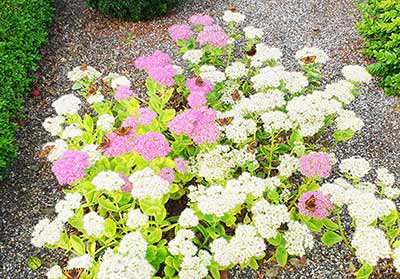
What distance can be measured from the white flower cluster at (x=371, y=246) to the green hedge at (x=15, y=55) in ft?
7.91

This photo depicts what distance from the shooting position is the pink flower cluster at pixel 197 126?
3.10 metres

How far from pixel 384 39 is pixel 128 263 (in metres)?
3.51

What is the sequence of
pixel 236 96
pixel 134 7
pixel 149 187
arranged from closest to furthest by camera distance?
pixel 149 187
pixel 236 96
pixel 134 7

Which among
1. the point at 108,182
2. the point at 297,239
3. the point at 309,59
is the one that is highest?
the point at 309,59

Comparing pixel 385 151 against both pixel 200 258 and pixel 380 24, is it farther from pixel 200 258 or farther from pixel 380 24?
pixel 200 258

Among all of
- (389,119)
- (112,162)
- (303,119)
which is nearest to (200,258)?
(112,162)

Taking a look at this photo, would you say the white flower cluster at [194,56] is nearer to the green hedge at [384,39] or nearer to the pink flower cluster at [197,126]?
the pink flower cluster at [197,126]

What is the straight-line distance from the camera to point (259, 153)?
3.72 metres

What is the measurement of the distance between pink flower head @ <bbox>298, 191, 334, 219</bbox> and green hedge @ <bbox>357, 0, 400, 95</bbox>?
6.84ft

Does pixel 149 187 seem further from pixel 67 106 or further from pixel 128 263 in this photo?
pixel 67 106

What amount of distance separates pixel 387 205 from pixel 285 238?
0.59m

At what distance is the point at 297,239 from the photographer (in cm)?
286

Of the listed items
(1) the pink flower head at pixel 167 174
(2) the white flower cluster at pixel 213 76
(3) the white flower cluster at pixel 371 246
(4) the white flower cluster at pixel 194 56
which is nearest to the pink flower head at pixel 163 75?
(2) the white flower cluster at pixel 213 76

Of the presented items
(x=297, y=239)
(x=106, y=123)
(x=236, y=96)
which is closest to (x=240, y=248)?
(x=297, y=239)
